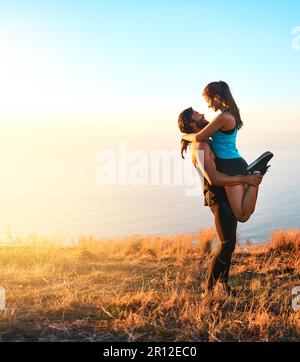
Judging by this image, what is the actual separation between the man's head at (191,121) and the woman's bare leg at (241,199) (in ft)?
2.20

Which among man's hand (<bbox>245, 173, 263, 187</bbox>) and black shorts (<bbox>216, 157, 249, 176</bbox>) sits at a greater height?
black shorts (<bbox>216, 157, 249, 176</bbox>)

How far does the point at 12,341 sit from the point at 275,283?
3.45m

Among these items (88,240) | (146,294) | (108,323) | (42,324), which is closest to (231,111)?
(146,294)

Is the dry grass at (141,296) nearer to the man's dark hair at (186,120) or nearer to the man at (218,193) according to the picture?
the man at (218,193)

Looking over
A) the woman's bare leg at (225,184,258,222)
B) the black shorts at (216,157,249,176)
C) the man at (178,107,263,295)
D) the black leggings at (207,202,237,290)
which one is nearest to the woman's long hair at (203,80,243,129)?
the man at (178,107,263,295)

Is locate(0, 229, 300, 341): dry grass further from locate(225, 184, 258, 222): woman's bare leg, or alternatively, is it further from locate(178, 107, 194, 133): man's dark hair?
locate(178, 107, 194, 133): man's dark hair

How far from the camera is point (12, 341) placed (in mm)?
3844

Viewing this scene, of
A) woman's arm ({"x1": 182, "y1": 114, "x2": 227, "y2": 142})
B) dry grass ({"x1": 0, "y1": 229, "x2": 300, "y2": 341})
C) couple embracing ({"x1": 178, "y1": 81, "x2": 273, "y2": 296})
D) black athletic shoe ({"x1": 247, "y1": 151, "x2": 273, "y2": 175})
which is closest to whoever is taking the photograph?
dry grass ({"x1": 0, "y1": 229, "x2": 300, "y2": 341})

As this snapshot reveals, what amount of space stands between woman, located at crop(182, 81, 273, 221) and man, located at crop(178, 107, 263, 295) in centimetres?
5

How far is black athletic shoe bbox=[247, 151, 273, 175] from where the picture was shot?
16.8 ft

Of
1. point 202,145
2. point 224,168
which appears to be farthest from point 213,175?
point 202,145

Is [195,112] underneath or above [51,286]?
above

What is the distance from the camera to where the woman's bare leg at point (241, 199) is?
5.07 m
